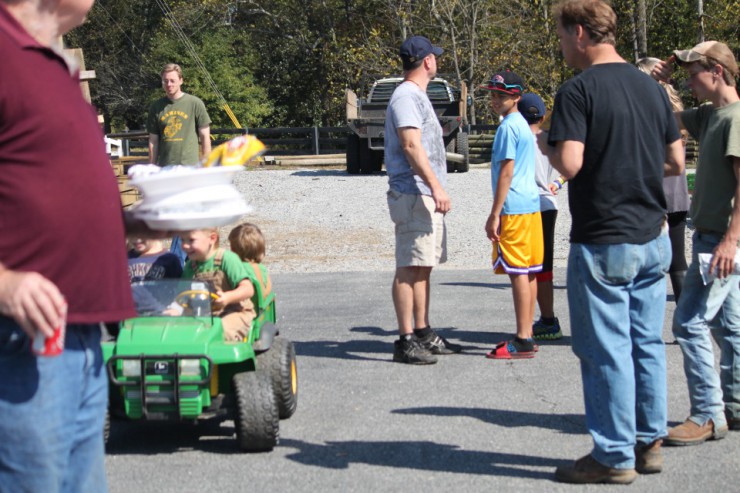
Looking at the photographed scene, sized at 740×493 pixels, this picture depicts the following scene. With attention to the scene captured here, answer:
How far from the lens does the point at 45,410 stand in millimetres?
2486

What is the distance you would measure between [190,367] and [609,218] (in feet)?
6.71

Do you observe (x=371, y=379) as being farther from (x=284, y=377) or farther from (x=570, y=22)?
(x=570, y=22)

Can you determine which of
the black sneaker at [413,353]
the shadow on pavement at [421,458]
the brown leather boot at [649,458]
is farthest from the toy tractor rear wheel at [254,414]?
the black sneaker at [413,353]

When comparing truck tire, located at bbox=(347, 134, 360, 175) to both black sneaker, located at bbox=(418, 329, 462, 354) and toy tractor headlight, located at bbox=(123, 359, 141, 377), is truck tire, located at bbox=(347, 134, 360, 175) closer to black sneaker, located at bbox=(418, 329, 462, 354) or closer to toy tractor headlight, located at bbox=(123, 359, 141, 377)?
black sneaker, located at bbox=(418, 329, 462, 354)

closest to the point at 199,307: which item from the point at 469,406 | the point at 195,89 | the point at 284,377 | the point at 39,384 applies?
the point at 284,377

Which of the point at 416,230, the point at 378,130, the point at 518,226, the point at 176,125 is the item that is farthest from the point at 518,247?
the point at 378,130

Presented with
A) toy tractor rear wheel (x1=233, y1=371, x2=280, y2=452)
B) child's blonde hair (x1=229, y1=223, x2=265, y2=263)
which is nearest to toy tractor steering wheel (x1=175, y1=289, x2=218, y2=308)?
toy tractor rear wheel (x1=233, y1=371, x2=280, y2=452)

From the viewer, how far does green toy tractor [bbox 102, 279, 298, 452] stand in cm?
504

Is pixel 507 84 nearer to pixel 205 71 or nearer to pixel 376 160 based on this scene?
pixel 376 160

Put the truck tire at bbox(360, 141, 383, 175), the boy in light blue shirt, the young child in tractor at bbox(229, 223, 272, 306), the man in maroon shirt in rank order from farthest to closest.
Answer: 1. the truck tire at bbox(360, 141, 383, 175)
2. the boy in light blue shirt
3. the young child in tractor at bbox(229, 223, 272, 306)
4. the man in maroon shirt

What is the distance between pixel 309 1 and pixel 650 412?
137 feet

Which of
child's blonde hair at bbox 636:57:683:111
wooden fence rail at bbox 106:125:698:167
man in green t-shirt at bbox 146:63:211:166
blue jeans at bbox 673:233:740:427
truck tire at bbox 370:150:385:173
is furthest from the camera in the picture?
wooden fence rail at bbox 106:125:698:167

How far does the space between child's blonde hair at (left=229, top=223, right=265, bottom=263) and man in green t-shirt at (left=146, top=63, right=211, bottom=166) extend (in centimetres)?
370

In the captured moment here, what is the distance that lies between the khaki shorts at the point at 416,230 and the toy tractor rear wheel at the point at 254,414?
2237 mm
